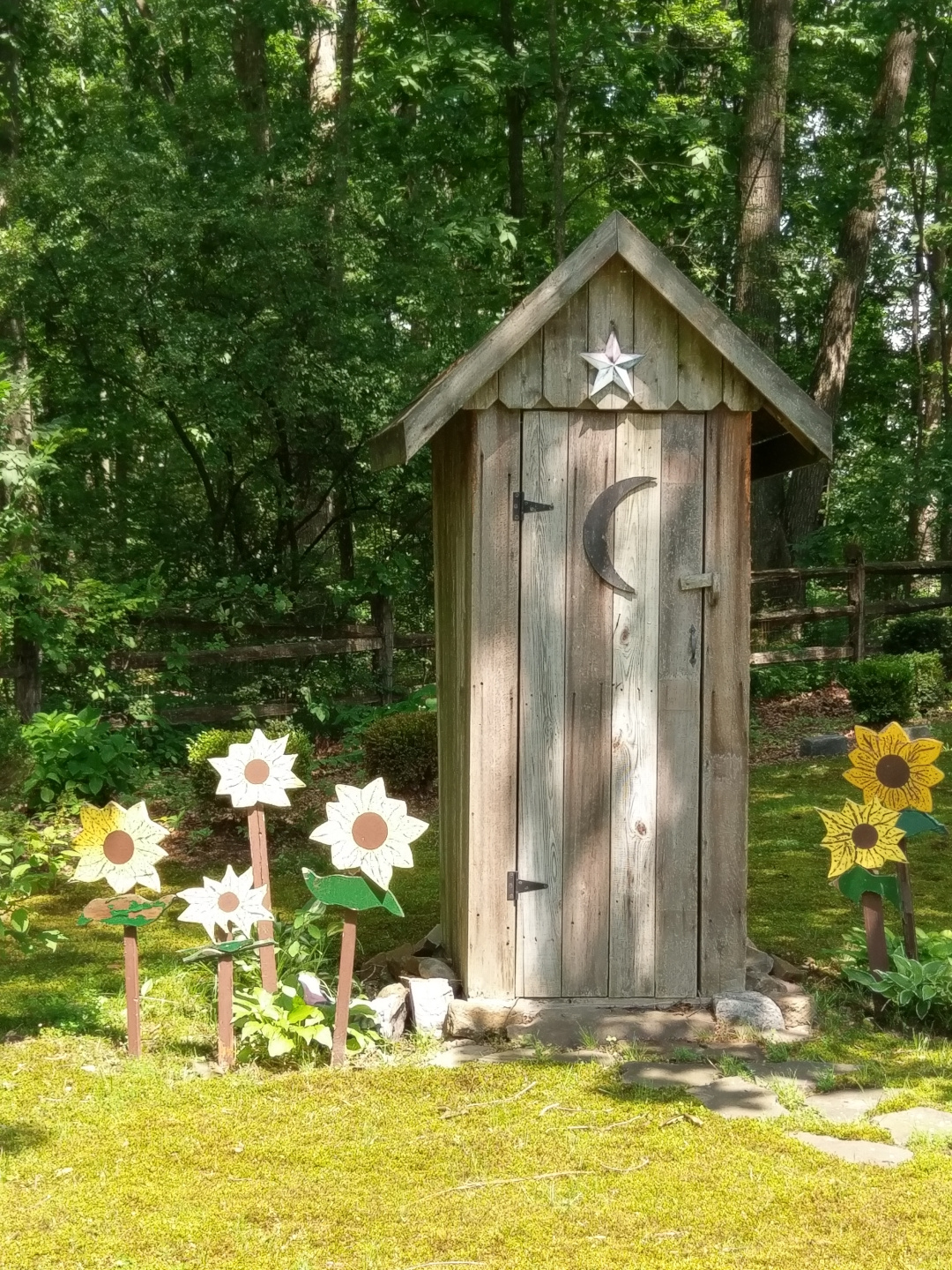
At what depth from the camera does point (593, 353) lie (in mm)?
5082

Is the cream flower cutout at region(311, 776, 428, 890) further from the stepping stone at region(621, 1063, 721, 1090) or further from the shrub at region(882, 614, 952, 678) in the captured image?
the shrub at region(882, 614, 952, 678)

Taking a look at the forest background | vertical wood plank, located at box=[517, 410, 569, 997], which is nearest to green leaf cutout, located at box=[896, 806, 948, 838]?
Result: vertical wood plank, located at box=[517, 410, 569, 997]

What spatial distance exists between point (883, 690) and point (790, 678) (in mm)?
2238

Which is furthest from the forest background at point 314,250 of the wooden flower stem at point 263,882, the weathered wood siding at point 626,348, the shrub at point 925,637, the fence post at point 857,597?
the weathered wood siding at point 626,348

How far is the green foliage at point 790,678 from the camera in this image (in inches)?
589

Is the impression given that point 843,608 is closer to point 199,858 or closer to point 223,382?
point 223,382

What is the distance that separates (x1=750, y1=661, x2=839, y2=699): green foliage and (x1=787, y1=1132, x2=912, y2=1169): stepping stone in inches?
442

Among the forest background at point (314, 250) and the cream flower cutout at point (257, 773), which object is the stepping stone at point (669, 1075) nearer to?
the cream flower cutout at point (257, 773)

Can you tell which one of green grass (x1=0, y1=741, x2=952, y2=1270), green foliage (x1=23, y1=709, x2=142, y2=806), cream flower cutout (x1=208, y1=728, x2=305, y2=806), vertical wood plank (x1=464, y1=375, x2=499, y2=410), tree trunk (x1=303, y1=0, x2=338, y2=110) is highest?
tree trunk (x1=303, y1=0, x2=338, y2=110)

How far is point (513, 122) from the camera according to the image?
47.7ft

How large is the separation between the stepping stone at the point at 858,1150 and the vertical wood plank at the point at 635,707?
1.29 m

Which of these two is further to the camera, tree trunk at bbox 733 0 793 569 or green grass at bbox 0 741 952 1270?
tree trunk at bbox 733 0 793 569

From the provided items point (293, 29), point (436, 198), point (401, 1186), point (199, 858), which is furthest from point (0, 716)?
point (293, 29)

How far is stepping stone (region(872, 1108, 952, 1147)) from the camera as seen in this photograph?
3.96 m
